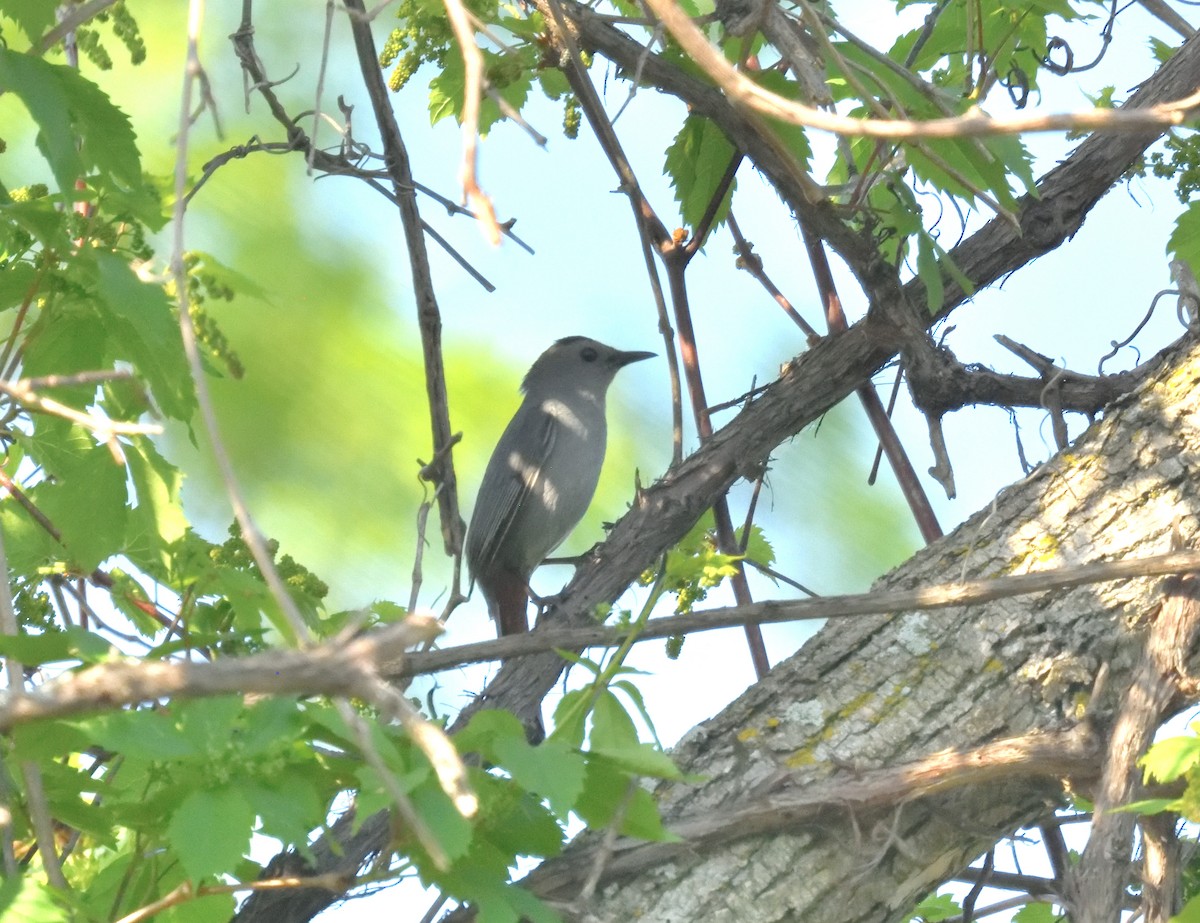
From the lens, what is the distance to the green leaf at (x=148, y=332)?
188 centimetres

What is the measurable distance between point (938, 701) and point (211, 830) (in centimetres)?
134

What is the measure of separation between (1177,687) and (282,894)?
162cm

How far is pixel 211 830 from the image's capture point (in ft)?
4.98

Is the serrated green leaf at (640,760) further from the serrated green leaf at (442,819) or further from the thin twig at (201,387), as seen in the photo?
the thin twig at (201,387)

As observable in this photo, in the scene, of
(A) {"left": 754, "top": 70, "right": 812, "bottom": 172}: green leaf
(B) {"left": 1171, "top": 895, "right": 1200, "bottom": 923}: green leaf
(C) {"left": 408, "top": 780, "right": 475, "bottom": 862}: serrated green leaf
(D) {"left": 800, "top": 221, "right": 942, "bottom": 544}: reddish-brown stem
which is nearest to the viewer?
(C) {"left": 408, "top": 780, "right": 475, "bottom": 862}: serrated green leaf

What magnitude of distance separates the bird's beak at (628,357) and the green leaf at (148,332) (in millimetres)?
4201

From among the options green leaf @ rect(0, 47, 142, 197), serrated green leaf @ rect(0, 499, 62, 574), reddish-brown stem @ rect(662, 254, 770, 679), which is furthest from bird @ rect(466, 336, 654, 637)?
green leaf @ rect(0, 47, 142, 197)

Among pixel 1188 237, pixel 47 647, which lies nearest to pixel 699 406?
pixel 1188 237

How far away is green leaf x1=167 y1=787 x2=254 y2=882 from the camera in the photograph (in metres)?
1.48

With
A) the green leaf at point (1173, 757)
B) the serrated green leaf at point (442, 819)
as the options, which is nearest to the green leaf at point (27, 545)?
the serrated green leaf at point (442, 819)

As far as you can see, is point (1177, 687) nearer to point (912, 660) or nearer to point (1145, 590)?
point (1145, 590)

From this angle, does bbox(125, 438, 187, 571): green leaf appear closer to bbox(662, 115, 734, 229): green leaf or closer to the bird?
bbox(662, 115, 734, 229): green leaf

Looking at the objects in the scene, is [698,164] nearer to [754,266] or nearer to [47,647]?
[754,266]

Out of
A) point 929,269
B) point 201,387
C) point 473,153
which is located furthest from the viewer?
point 929,269
